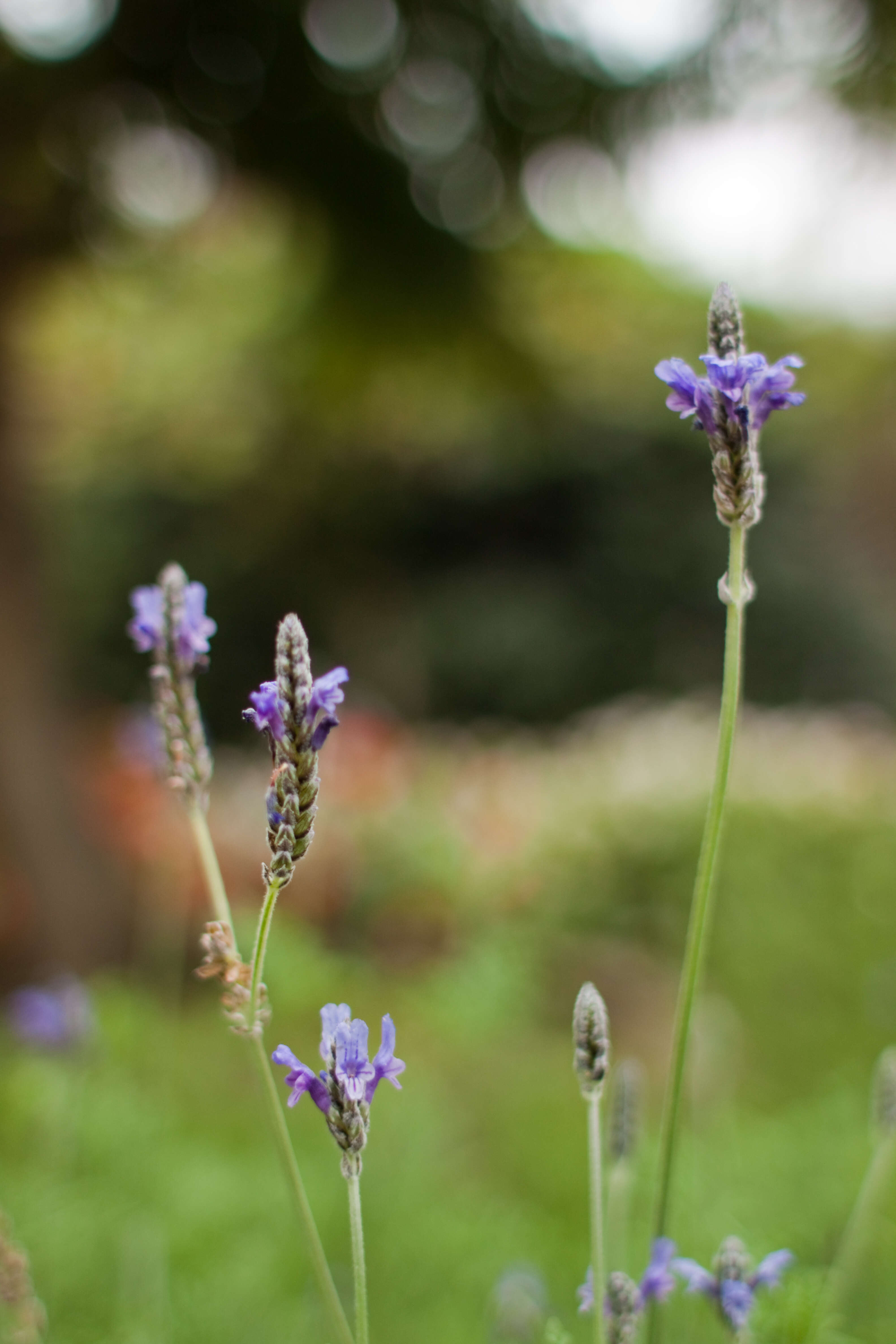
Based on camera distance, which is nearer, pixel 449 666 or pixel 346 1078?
pixel 346 1078

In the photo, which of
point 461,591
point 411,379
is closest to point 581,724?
point 461,591

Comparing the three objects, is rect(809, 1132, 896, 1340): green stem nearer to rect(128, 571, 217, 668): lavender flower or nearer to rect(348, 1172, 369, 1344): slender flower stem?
rect(348, 1172, 369, 1344): slender flower stem

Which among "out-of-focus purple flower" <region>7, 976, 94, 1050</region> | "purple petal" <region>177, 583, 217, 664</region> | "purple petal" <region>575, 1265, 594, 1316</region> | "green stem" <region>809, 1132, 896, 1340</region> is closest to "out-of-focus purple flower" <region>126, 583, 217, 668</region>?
"purple petal" <region>177, 583, 217, 664</region>

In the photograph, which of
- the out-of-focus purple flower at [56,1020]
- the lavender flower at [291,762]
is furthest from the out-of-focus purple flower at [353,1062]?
the out-of-focus purple flower at [56,1020]

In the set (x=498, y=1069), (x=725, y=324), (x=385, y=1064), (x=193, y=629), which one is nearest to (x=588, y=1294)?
(x=385, y=1064)

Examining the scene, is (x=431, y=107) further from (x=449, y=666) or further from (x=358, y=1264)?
(x=449, y=666)

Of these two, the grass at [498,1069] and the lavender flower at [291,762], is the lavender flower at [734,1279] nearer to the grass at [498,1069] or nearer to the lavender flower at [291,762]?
the grass at [498,1069]
